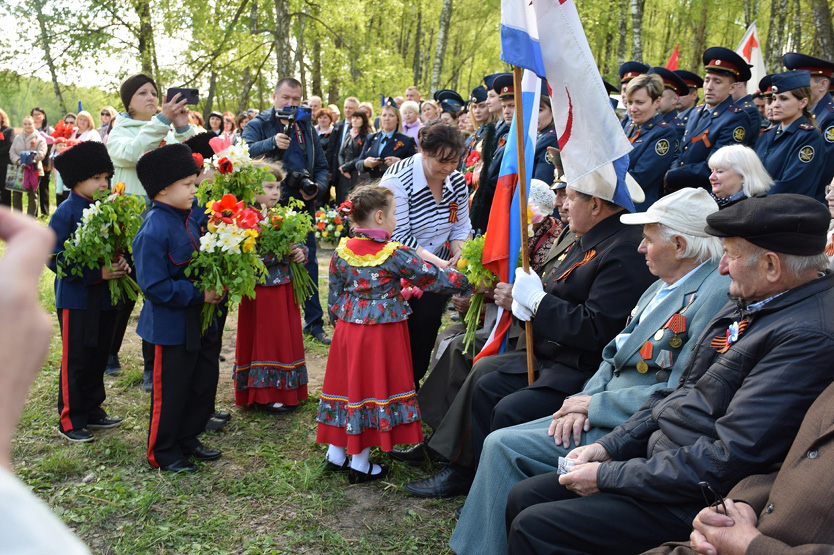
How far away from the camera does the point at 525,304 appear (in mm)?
3611

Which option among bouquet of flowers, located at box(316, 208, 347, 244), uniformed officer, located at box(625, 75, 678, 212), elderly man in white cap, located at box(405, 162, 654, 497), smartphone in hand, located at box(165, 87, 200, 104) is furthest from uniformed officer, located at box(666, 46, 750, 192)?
smartphone in hand, located at box(165, 87, 200, 104)

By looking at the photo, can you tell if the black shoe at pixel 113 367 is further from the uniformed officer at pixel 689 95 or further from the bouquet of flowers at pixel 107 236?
the uniformed officer at pixel 689 95

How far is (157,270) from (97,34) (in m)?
17.5

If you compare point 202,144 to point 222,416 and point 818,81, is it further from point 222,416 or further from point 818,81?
point 818,81

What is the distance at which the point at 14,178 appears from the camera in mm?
14250

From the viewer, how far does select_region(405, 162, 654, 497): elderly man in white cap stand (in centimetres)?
343

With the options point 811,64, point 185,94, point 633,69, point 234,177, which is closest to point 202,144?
point 185,94

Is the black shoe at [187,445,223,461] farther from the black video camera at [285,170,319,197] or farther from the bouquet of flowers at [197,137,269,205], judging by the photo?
the black video camera at [285,170,319,197]

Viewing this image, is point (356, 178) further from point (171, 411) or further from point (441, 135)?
point (171, 411)

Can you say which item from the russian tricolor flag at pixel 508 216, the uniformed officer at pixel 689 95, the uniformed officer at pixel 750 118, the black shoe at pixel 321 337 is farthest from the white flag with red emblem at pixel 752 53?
the russian tricolor flag at pixel 508 216

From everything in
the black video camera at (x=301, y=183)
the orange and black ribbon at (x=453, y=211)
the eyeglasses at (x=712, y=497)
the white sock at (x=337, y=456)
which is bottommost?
the white sock at (x=337, y=456)

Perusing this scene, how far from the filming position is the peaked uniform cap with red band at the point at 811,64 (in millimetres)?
6660

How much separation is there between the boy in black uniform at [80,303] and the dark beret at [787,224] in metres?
3.87

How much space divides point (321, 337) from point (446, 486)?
10.3 ft
